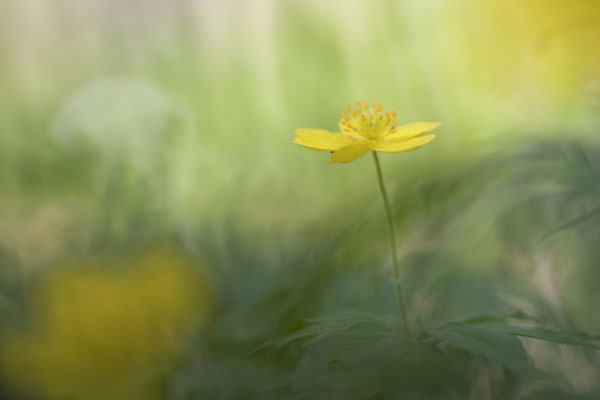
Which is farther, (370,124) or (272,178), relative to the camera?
(272,178)

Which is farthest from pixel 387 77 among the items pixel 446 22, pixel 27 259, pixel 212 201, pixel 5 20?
pixel 5 20

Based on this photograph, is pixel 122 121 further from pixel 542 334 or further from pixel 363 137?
pixel 542 334

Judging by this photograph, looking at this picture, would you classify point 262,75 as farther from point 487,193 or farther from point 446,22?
point 487,193

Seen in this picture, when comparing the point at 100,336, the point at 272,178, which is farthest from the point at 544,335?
the point at 272,178

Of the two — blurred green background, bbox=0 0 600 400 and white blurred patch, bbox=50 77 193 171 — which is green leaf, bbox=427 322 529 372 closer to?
blurred green background, bbox=0 0 600 400

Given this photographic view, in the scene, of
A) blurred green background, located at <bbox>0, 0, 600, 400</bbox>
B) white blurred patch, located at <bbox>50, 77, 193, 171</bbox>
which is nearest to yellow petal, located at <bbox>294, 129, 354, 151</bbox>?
blurred green background, located at <bbox>0, 0, 600, 400</bbox>

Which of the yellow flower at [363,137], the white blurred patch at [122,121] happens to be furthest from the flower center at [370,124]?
the white blurred patch at [122,121]
